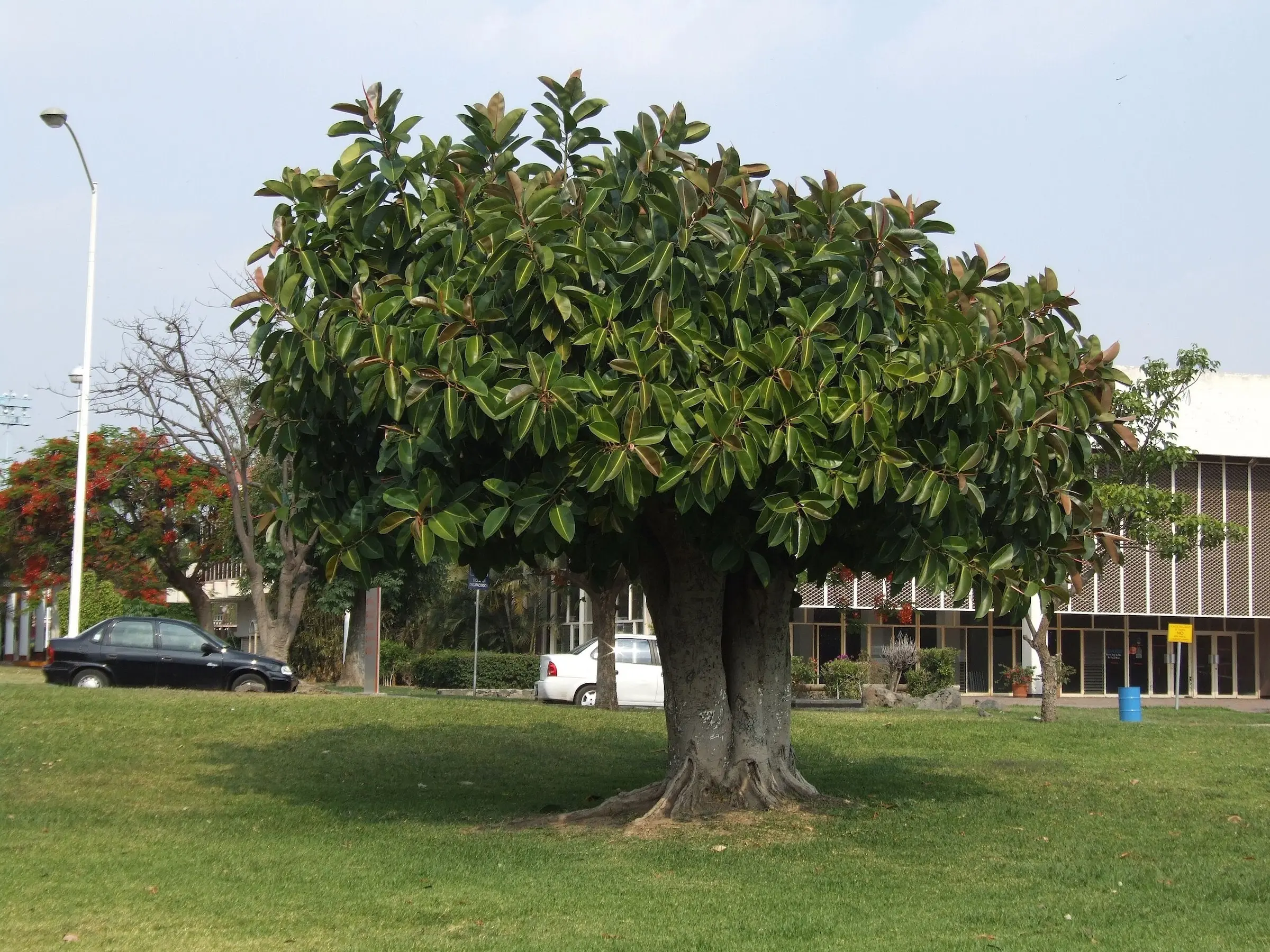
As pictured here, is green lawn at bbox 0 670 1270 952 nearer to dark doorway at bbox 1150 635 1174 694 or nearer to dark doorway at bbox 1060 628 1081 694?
dark doorway at bbox 1060 628 1081 694

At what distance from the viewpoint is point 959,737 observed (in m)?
17.0

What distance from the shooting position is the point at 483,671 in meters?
37.6

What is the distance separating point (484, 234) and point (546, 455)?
1588 mm

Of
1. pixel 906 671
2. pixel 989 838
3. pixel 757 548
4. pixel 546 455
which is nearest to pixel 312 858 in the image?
pixel 546 455

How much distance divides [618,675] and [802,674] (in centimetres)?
1219

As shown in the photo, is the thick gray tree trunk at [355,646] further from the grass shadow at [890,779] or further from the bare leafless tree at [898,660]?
the grass shadow at [890,779]

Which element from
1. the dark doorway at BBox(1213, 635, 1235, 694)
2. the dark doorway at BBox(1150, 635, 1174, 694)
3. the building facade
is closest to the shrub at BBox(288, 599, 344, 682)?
the building facade

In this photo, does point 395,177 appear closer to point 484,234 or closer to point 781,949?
point 484,234

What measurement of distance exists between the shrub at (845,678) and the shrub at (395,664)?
12836mm

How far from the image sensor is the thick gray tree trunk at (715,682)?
11.0 metres

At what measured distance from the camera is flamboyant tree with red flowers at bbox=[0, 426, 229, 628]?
102ft

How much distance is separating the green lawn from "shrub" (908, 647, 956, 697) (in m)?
15.0

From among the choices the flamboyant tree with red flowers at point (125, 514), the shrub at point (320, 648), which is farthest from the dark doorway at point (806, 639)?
the flamboyant tree with red flowers at point (125, 514)

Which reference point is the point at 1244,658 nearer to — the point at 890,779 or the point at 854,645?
the point at 854,645
